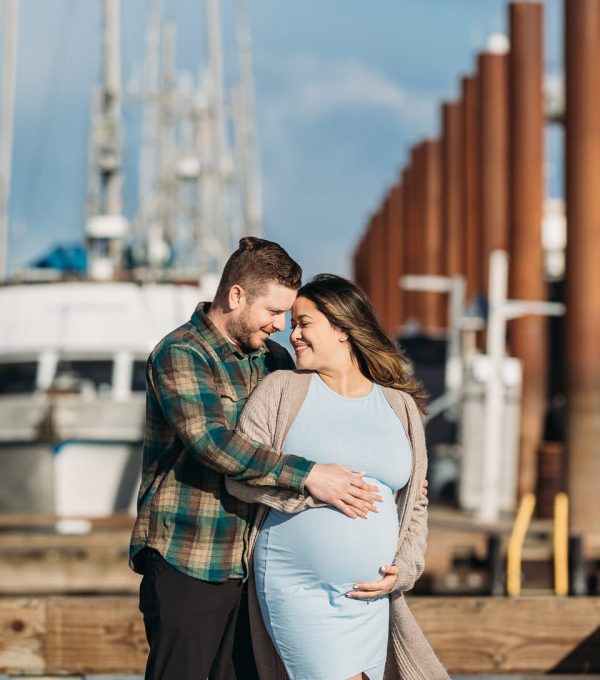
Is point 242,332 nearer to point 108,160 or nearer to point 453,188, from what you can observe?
point 108,160

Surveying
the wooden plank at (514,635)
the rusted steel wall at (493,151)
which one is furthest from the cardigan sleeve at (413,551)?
the rusted steel wall at (493,151)

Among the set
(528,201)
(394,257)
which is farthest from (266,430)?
(394,257)

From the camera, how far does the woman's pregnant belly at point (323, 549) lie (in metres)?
3.92

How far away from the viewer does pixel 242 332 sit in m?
4.17

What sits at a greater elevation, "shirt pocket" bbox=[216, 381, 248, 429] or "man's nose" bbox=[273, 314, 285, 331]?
"man's nose" bbox=[273, 314, 285, 331]

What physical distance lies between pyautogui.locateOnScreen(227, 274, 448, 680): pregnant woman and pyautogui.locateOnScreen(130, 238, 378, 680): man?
8 cm

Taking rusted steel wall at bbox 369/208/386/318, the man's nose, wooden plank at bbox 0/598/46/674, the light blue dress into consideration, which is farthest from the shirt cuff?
rusted steel wall at bbox 369/208/386/318

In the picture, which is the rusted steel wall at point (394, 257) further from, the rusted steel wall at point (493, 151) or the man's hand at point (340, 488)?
the man's hand at point (340, 488)

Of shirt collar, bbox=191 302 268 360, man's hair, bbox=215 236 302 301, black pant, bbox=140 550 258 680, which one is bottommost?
black pant, bbox=140 550 258 680

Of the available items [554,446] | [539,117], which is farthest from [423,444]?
[539,117]

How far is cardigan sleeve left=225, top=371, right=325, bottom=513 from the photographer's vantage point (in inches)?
154

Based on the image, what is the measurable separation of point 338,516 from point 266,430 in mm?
303

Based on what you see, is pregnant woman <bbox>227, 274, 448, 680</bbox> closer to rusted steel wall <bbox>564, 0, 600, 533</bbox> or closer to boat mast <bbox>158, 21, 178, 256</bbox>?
rusted steel wall <bbox>564, 0, 600, 533</bbox>

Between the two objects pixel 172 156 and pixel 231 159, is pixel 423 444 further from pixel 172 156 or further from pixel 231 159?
pixel 231 159
